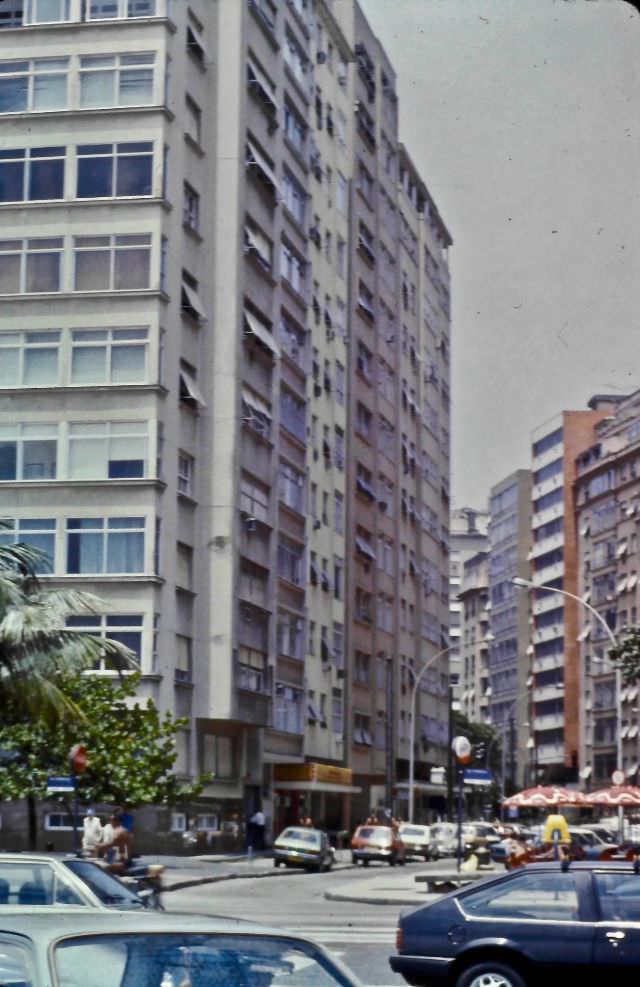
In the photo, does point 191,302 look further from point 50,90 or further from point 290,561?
point 290,561

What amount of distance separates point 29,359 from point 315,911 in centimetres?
2622

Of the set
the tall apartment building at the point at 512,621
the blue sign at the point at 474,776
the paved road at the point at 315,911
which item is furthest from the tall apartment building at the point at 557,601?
the blue sign at the point at 474,776

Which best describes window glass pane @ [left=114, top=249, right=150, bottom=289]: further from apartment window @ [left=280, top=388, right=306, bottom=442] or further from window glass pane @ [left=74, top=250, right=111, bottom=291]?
apartment window @ [left=280, top=388, right=306, bottom=442]

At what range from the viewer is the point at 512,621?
168 m

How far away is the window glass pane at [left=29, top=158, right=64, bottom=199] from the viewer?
187ft

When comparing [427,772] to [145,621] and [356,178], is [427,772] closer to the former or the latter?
[356,178]

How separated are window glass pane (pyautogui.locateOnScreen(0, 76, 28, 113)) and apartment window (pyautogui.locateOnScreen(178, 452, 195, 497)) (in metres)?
11.5

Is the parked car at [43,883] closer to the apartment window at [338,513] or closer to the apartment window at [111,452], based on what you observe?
the apartment window at [111,452]

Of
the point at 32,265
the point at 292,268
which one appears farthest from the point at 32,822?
the point at 292,268

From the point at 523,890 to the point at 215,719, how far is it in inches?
1661

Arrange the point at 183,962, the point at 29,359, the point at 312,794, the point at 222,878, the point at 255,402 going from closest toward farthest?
the point at 183,962 → the point at 222,878 → the point at 29,359 → the point at 255,402 → the point at 312,794

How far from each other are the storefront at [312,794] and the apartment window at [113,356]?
20413 millimetres

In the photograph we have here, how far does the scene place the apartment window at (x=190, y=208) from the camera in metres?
59.5

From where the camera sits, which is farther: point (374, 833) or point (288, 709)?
point (288, 709)
